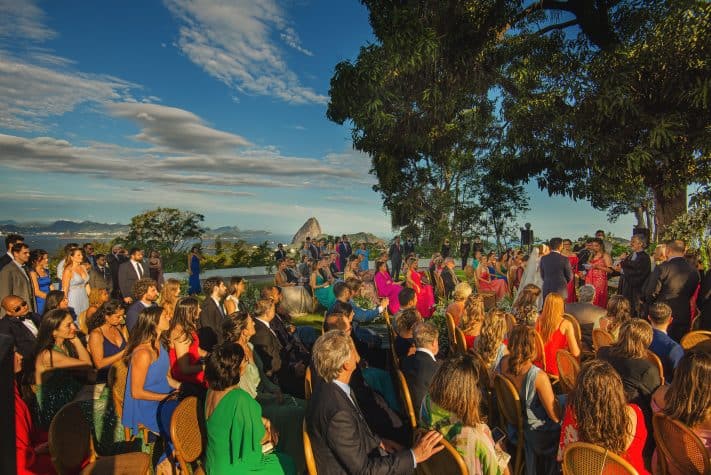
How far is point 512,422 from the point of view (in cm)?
332

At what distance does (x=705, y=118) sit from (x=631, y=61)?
2599 millimetres

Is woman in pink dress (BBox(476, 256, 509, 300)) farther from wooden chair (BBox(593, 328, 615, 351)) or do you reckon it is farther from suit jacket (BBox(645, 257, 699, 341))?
wooden chair (BBox(593, 328, 615, 351))

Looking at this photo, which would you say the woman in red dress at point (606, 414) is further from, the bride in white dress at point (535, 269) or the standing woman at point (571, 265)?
the bride in white dress at point (535, 269)

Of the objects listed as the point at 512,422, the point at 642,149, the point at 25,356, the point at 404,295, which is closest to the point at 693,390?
the point at 512,422

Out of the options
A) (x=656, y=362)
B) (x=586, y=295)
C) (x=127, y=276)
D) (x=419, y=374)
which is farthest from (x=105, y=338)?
(x=586, y=295)

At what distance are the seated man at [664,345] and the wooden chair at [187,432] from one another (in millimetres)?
3976

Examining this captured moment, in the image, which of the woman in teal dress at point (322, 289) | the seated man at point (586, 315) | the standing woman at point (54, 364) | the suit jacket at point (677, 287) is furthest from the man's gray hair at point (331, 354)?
the suit jacket at point (677, 287)

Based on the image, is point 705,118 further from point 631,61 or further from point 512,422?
point 512,422

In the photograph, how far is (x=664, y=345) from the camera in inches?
155

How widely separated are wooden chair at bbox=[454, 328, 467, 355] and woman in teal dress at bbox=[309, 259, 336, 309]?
11.1 feet

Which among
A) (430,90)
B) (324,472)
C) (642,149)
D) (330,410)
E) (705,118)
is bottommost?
(324,472)

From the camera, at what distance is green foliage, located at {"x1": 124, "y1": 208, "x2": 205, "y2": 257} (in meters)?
17.6

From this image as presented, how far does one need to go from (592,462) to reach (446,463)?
2.36ft

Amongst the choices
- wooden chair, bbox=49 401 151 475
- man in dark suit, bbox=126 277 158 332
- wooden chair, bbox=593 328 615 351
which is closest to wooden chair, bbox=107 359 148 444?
wooden chair, bbox=49 401 151 475
